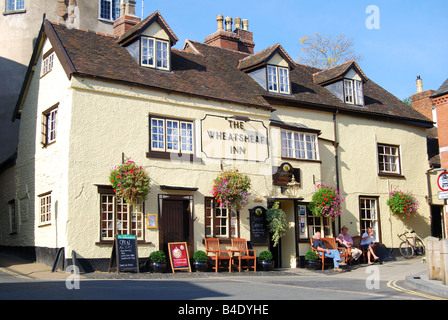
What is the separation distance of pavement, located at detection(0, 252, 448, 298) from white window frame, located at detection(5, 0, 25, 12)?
46.3 feet

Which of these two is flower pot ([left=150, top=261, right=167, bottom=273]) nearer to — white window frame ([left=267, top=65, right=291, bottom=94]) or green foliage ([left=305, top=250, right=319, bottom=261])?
green foliage ([left=305, top=250, right=319, bottom=261])

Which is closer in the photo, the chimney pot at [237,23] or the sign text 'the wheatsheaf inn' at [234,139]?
the sign text 'the wheatsheaf inn' at [234,139]

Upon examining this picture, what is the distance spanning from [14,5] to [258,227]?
18596 millimetres

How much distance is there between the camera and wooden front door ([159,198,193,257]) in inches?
688

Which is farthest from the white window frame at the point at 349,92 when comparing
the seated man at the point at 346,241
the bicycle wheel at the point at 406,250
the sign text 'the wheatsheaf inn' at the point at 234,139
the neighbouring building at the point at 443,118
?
the bicycle wheel at the point at 406,250

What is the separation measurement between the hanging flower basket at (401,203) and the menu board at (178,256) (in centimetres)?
1077

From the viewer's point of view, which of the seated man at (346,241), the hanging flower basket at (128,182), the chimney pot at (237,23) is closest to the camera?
the hanging flower basket at (128,182)

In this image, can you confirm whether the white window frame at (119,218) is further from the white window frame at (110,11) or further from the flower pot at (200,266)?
the white window frame at (110,11)

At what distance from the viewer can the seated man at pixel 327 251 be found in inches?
752

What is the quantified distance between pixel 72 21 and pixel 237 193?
29.4 ft

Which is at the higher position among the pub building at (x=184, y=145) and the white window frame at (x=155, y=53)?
the white window frame at (x=155, y=53)

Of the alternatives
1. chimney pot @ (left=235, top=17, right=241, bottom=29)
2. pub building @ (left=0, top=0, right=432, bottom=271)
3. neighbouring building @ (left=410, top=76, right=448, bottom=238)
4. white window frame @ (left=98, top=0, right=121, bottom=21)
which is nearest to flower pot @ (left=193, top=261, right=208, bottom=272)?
pub building @ (left=0, top=0, right=432, bottom=271)
